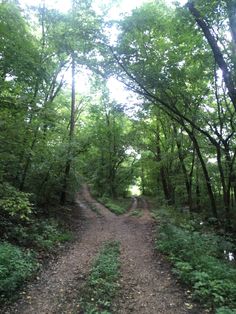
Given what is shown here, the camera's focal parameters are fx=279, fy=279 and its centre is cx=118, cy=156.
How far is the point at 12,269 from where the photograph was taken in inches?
242

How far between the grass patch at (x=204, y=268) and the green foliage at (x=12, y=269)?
3545 millimetres

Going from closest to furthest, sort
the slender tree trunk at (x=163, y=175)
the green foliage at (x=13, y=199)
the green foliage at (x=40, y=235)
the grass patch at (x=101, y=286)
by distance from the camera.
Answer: the grass patch at (x=101, y=286), the green foliage at (x=13, y=199), the green foliage at (x=40, y=235), the slender tree trunk at (x=163, y=175)

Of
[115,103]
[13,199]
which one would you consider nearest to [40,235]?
[13,199]

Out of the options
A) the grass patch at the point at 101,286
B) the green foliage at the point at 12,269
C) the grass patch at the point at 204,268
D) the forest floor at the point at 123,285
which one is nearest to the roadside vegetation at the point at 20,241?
the green foliage at the point at 12,269

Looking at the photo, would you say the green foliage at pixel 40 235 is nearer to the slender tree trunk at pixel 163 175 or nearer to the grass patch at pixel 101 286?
the grass patch at pixel 101 286

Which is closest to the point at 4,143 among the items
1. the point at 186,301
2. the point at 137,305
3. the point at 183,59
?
the point at 137,305

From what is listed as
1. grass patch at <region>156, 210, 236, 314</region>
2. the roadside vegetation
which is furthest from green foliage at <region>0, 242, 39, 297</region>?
grass patch at <region>156, 210, 236, 314</region>

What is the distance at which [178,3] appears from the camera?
8.16 meters

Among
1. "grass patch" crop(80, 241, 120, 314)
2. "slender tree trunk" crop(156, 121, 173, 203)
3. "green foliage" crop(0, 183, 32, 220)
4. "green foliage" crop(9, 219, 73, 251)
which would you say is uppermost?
"slender tree trunk" crop(156, 121, 173, 203)

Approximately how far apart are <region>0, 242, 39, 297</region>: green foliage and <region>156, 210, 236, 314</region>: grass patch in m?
3.54

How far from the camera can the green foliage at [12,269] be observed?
5523 mm

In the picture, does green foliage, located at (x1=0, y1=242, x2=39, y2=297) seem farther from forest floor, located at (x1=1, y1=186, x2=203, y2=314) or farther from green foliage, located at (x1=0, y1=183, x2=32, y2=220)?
green foliage, located at (x1=0, y1=183, x2=32, y2=220)

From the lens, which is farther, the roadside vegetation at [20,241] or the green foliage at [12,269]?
the roadside vegetation at [20,241]

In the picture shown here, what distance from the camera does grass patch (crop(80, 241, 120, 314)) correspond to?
209 inches
